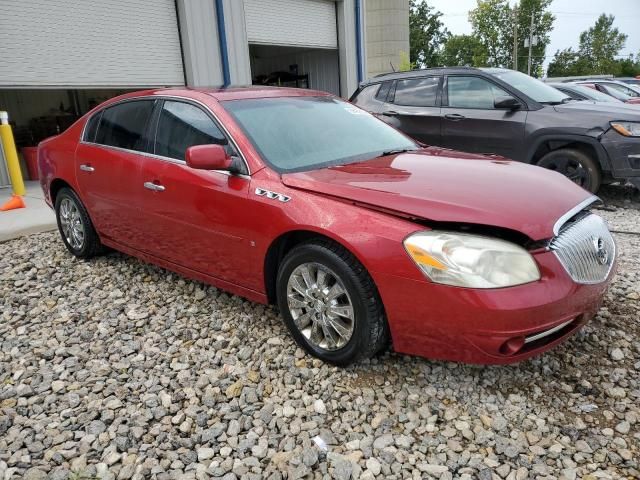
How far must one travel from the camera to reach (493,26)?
57094 mm

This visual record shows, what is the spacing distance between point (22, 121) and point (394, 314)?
51.3ft

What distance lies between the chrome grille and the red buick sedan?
0.01m

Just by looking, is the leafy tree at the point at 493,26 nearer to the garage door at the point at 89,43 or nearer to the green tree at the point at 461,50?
the green tree at the point at 461,50

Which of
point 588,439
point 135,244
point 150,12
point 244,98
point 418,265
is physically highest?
point 150,12

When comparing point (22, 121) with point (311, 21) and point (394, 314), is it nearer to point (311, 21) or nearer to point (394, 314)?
point (311, 21)

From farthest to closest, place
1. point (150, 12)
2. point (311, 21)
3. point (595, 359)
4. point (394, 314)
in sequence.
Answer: point (311, 21), point (150, 12), point (595, 359), point (394, 314)

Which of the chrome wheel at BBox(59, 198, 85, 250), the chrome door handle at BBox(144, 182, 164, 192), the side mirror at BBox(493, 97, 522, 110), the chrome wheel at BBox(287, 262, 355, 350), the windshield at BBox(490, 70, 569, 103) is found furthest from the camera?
the windshield at BBox(490, 70, 569, 103)

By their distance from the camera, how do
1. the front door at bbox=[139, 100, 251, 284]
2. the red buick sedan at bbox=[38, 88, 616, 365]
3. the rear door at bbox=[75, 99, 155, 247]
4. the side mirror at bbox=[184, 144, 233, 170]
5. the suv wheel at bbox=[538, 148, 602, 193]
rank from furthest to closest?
the suv wheel at bbox=[538, 148, 602, 193]
the rear door at bbox=[75, 99, 155, 247]
the front door at bbox=[139, 100, 251, 284]
the side mirror at bbox=[184, 144, 233, 170]
the red buick sedan at bbox=[38, 88, 616, 365]

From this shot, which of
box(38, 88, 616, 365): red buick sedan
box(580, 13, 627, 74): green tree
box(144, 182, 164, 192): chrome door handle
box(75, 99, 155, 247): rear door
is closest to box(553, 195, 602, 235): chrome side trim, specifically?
box(38, 88, 616, 365): red buick sedan

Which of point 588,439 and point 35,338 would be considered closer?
point 588,439

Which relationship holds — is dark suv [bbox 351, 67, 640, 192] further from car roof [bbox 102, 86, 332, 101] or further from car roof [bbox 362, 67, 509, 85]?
car roof [bbox 102, 86, 332, 101]

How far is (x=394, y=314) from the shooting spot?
253cm

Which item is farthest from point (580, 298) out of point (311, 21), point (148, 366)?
point (311, 21)

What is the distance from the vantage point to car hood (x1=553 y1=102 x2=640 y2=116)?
19.0ft
